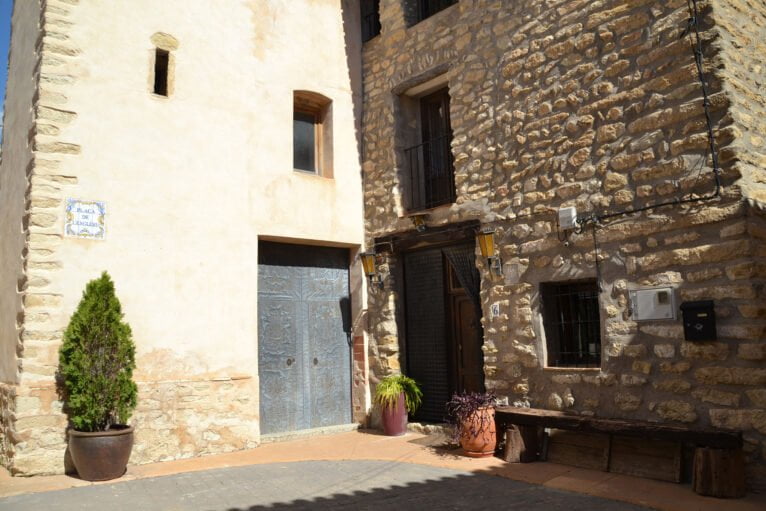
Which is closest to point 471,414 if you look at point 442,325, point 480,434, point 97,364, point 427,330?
point 480,434

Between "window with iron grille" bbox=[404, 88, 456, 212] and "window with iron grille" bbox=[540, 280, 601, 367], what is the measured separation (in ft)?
7.25

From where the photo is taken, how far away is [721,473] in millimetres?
4379

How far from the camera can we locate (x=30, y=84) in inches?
251

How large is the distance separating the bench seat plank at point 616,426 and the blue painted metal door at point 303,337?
2.65 metres

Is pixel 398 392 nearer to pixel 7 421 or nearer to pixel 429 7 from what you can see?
pixel 7 421

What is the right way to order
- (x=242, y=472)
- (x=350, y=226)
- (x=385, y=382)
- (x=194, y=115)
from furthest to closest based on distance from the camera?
(x=350, y=226), (x=385, y=382), (x=194, y=115), (x=242, y=472)

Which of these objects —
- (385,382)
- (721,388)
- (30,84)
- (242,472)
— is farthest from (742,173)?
(30,84)

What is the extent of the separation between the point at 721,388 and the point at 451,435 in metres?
2.92

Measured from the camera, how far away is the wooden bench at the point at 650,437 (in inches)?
173

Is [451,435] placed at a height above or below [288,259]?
below

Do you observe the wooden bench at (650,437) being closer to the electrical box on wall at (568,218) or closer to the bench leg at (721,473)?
the bench leg at (721,473)

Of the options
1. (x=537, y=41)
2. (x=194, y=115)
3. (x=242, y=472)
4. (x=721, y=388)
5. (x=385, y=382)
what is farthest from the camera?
(x=385, y=382)

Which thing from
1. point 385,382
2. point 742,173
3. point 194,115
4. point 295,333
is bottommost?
point 385,382

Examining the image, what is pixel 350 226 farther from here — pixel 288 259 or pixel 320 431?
pixel 320 431
